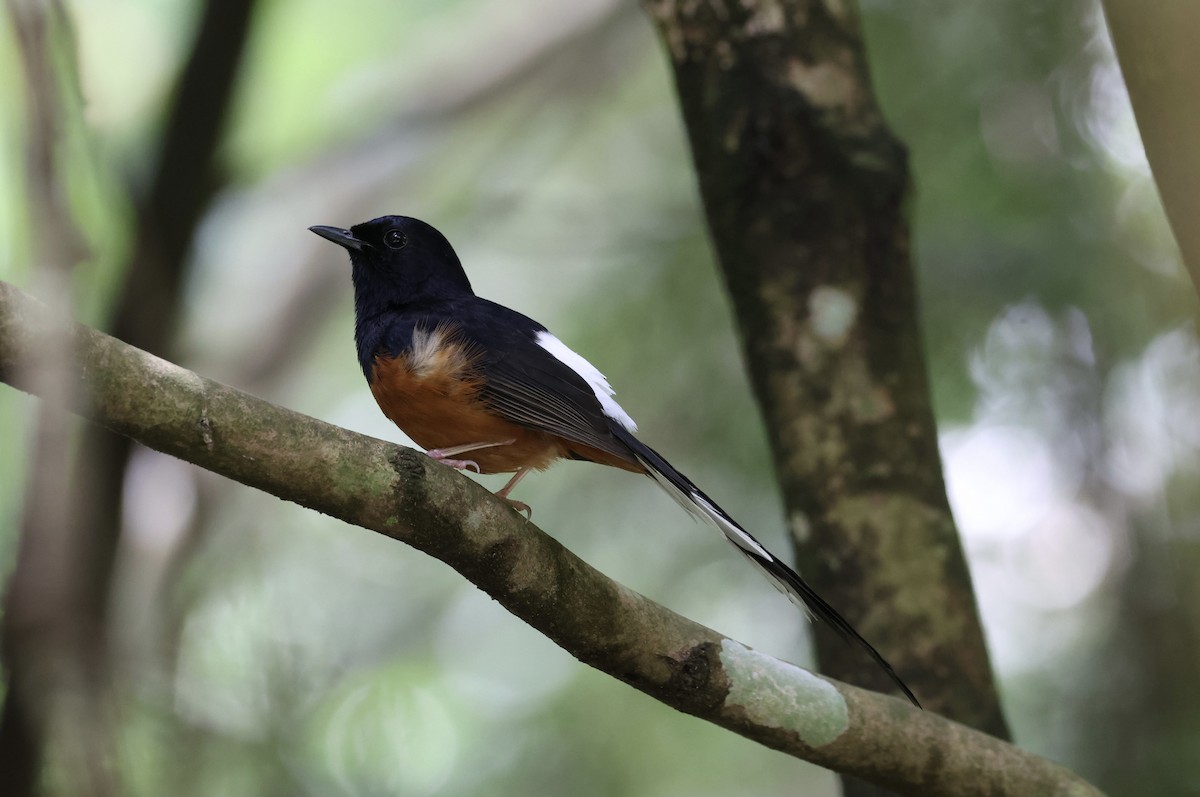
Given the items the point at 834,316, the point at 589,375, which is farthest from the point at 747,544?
the point at 834,316

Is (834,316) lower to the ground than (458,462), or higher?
higher

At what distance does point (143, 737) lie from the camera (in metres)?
4.23

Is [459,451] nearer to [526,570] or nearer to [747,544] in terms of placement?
[747,544]

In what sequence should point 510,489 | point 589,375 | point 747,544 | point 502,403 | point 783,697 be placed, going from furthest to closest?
point 589,375 → point 510,489 → point 502,403 → point 747,544 → point 783,697

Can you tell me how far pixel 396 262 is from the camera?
433cm

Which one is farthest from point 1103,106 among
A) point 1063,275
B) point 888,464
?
point 888,464

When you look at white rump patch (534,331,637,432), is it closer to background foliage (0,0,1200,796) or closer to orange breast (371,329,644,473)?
orange breast (371,329,644,473)

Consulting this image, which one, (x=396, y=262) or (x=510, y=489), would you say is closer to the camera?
(x=510, y=489)

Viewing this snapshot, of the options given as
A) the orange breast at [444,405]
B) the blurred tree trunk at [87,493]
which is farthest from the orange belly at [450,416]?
the blurred tree trunk at [87,493]

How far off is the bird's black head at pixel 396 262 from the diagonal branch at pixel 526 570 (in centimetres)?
180

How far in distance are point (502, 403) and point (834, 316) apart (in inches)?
52.5

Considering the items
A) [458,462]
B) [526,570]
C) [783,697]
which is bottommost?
[526,570]

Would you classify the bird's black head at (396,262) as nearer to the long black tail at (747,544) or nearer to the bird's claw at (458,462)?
the bird's claw at (458,462)

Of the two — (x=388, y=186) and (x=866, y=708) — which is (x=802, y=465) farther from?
(x=388, y=186)
